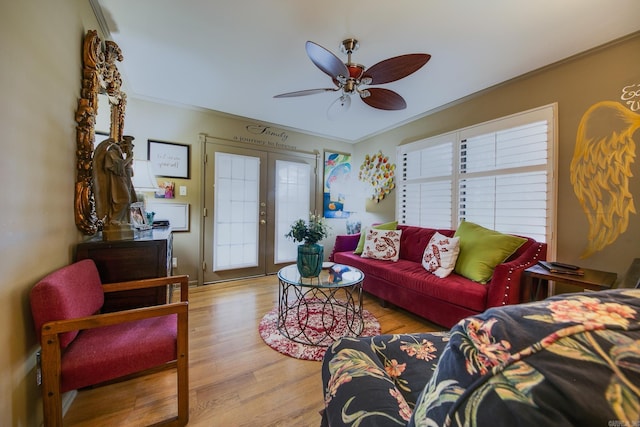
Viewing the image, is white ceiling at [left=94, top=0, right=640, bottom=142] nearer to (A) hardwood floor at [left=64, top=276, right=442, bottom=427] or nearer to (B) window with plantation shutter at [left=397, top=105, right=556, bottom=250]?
(B) window with plantation shutter at [left=397, top=105, right=556, bottom=250]

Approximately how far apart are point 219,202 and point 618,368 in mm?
3663

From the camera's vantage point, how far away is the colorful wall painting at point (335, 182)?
4.41 meters

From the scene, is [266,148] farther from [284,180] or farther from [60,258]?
[60,258]

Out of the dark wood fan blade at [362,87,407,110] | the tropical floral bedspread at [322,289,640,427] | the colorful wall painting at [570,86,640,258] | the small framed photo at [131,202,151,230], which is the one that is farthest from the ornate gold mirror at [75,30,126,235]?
the colorful wall painting at [570,86,640,258]

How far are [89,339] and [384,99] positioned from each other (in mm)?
2648

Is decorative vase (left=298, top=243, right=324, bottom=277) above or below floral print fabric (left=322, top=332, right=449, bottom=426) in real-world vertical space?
above

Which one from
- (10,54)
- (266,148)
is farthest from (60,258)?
(266,148)

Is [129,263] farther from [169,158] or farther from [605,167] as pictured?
[605,167]

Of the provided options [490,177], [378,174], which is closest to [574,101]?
[490,177]

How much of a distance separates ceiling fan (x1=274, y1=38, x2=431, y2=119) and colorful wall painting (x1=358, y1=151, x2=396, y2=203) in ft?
5.46

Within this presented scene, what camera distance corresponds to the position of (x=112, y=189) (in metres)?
1.60

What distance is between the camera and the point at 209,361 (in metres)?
1.72

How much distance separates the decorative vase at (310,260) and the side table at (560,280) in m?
1.66

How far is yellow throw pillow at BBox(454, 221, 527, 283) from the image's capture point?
6.81ft
